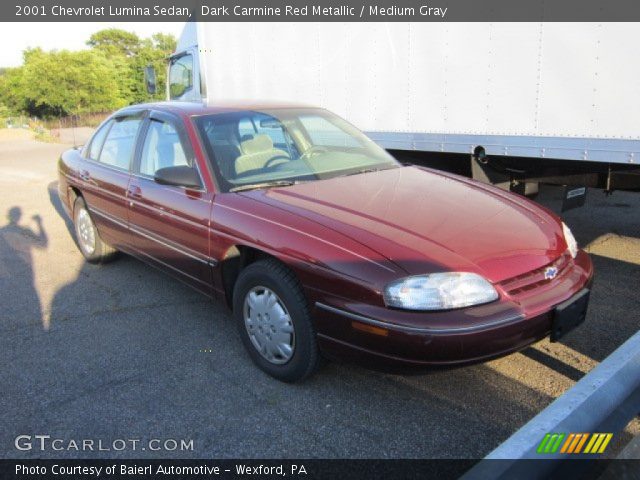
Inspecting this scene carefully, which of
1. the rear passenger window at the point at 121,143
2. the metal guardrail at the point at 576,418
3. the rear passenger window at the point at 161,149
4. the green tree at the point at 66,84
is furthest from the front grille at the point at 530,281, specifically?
the green tree at the point at 66,84

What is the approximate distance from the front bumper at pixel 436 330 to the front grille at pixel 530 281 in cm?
4

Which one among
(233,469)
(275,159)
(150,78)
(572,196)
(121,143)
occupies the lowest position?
(233,469)

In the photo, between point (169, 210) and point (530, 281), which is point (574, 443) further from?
point (169, 210)

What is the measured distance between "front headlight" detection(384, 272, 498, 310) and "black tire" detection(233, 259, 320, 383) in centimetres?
54

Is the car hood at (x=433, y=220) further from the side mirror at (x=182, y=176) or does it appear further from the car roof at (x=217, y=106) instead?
the car roof at (x=217, y=106)

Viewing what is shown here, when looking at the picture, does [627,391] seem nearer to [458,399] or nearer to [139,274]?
[458,399]

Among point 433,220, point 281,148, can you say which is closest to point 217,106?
point 281,148

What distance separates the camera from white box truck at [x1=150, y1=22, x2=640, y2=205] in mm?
3982

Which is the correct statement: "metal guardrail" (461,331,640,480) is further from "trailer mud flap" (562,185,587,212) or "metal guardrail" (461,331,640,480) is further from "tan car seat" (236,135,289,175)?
"trailer mud flap" (562,185,587,212)

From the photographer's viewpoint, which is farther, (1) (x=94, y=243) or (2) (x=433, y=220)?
(1) (x=94, y=243)

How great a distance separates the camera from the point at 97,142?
4.98 metres

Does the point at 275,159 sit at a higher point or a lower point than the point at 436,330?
higher

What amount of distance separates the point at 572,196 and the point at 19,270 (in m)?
5.35

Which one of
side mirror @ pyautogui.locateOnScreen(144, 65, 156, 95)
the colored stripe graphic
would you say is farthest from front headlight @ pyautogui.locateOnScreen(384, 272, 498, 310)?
side mirror @ pyautogui.locateOnScreen(144, 65, 156, 95)
